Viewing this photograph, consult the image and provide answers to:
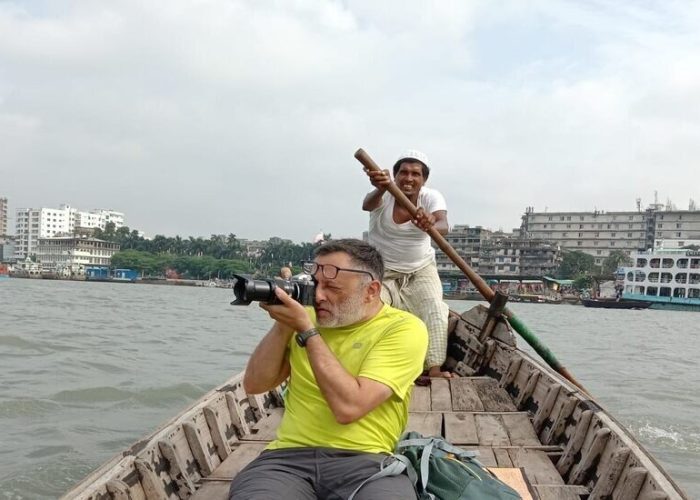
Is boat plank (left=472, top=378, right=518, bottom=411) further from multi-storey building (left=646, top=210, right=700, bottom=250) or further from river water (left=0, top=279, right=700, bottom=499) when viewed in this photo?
multi-storey building (left=646, top=210, right=700, bottom=250)

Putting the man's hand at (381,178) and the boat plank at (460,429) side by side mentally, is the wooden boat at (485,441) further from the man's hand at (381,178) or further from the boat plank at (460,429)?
the man's hand at (381,178)

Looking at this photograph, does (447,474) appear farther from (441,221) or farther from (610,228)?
(610,228)

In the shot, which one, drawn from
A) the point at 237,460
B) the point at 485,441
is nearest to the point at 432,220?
the point at 485,441

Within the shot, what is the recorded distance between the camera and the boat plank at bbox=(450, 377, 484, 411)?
4.52 metres

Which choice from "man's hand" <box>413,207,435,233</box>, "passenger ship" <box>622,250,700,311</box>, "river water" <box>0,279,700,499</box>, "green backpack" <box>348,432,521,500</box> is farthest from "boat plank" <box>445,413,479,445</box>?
"passenger ship" <box>622,250,700,311</box>

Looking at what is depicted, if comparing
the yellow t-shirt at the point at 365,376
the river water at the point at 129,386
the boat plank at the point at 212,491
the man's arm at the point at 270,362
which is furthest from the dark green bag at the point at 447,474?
the river water at the point at 129,386

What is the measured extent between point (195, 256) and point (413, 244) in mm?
96489

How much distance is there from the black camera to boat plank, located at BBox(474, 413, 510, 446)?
205 cm

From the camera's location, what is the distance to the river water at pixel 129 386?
5.91 metres

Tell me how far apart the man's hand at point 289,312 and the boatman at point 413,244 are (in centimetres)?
264

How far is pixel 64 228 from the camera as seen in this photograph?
506 ft

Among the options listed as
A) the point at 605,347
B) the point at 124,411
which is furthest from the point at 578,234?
the point at 124,411

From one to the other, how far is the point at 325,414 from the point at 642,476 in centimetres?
136

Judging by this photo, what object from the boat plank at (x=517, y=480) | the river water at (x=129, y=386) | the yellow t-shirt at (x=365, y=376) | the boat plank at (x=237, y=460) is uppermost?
the yellow t-shirt at (x=365, y=376)
